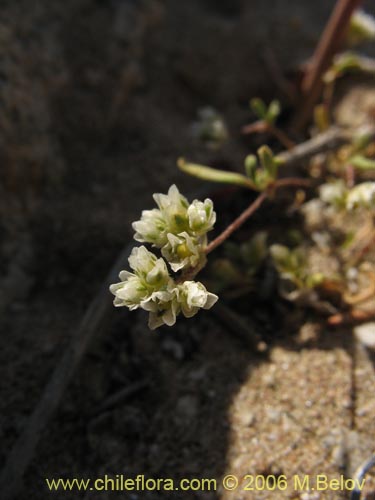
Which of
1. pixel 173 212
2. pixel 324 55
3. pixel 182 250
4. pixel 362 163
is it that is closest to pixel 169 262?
pixel 182 250

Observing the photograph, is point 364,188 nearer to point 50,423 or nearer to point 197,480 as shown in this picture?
point 197,480

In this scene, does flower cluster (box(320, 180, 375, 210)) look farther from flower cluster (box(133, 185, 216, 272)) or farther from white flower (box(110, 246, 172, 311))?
white flower (box(110, 246, 172, 311))

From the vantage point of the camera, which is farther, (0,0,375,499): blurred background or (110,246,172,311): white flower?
(0,0,375,499): blurred background

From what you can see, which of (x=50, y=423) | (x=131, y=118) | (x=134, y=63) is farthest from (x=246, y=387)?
(x=134, y=63)

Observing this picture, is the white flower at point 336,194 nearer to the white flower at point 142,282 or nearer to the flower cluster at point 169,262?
the flower cluster at point 169,262

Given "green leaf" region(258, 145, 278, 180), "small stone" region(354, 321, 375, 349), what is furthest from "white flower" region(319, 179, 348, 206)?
"small stone" region(354, 321, 375, 349)

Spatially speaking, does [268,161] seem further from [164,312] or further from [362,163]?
[164,312]
